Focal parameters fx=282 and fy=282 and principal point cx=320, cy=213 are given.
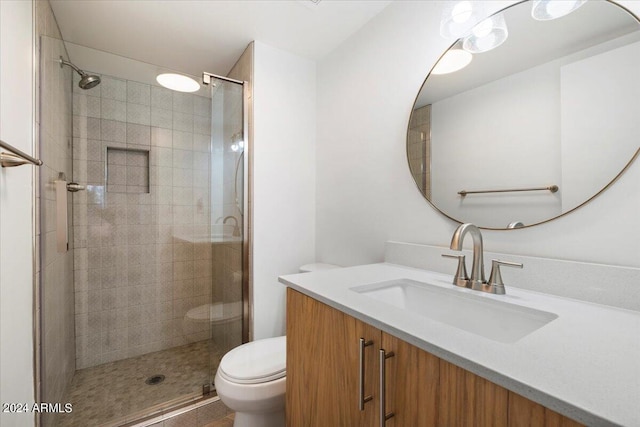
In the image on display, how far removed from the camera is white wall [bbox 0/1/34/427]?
940 mm

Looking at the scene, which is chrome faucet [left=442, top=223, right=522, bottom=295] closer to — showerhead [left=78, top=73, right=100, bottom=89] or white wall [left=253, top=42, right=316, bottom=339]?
white wall [left=253, top=42, right=316, bottom=339]

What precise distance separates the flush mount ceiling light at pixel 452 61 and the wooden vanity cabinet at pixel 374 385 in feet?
3.80

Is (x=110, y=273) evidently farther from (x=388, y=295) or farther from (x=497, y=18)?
(x=497, y=18)

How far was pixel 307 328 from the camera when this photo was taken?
986 mm

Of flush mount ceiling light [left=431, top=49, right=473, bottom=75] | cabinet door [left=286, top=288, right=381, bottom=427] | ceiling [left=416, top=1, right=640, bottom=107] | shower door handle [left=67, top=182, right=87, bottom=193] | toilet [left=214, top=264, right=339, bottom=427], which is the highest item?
flush mount ceiling light [left=431, top=49, right=473, bottom=75]

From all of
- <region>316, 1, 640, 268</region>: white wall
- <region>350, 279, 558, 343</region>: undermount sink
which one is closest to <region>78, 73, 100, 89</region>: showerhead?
<region>316, 1, 640, 268</region>: white wall

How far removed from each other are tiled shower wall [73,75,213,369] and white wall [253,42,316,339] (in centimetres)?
44

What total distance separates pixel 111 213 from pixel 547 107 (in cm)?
256

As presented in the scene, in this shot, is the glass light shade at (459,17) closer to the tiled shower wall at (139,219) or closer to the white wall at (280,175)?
the white wall at (280,175)

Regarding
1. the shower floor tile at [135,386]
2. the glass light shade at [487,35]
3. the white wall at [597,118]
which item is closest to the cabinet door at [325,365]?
the white wall at [597,118]

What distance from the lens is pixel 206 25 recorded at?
173 cm

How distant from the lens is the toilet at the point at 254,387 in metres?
1.23

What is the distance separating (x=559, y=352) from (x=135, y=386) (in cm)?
225

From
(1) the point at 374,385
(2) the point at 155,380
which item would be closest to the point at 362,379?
(1) the point at 374,385
